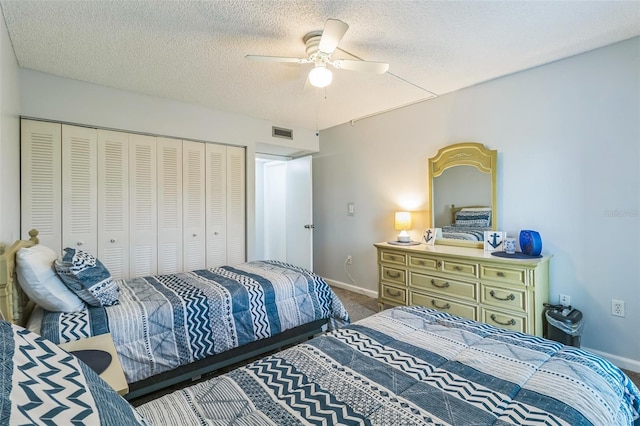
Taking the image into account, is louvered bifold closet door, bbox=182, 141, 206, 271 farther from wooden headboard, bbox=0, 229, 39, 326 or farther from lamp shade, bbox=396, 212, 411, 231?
lamp shade, bbox=396, 212, 411, 231

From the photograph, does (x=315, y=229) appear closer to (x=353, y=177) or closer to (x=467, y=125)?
(x=353, y=177)

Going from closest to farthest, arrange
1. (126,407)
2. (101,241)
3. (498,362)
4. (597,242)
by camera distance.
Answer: (126,407), (498,362), (597,242), (101,241)

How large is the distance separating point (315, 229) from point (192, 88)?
2.75m

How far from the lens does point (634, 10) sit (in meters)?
1.92

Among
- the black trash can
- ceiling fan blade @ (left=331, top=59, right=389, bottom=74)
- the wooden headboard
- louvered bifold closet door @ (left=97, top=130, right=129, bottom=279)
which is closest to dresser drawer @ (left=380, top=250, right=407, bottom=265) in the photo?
the black trash can

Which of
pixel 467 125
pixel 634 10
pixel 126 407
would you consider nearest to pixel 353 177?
pixel 467 125

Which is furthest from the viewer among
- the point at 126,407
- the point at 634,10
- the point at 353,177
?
the point at 353,177

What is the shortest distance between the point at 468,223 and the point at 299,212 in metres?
2.47

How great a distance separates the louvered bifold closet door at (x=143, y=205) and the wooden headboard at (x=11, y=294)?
110cm

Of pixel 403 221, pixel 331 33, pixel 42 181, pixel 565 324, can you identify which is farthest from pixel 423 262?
pixel 42 181

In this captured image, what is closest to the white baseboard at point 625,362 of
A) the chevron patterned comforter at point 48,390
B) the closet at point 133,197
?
the chevron patterned comforter at point 48,390

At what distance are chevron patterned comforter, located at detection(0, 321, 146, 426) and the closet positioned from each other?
2594mm

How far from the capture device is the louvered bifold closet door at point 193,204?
3604 mm

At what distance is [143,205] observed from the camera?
3.31 m
